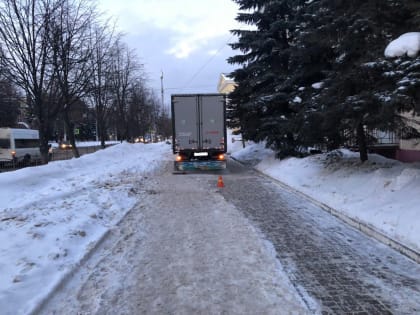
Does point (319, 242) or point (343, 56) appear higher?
point (343, 56)

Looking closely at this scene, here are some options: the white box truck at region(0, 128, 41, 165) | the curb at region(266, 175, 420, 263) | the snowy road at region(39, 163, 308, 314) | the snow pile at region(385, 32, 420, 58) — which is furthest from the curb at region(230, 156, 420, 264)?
the white box truck at region(0, 128, 41, 165)

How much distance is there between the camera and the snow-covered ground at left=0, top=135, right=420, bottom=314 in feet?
15.2

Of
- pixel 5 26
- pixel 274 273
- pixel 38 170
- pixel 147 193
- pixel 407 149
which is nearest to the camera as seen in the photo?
pixel 274 273

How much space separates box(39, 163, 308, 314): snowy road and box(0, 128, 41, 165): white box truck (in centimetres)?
2028

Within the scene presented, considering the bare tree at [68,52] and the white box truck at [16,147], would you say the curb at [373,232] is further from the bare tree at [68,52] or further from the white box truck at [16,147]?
the white box truck at [16,147]

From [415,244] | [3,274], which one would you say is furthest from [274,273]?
[3,274]

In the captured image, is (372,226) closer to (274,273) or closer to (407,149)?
(274,273)

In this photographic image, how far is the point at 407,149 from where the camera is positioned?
14.9m

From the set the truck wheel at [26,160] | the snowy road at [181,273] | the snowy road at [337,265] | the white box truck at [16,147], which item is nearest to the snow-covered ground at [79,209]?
the snowy road at [181,273]

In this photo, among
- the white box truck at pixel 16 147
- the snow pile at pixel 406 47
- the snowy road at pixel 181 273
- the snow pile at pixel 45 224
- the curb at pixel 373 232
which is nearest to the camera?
the snowy road at pixel 181 273

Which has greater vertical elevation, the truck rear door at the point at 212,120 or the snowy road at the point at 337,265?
the truck rear door at the point at 212,120

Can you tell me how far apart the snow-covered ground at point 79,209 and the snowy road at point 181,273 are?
1.23 ft

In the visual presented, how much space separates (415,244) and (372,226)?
125cm

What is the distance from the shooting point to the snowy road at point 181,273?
3947 millimetres
